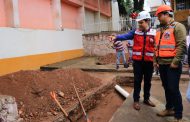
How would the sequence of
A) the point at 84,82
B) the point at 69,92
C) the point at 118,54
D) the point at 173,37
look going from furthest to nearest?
the point at 118,54, the point at 84,82, the point at 69,92, the point at 173,37

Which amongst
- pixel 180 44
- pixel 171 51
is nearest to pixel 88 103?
pixel 171 51

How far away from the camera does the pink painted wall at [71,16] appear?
15453 millimetres

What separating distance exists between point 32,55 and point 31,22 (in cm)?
142

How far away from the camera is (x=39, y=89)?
599 centimetres

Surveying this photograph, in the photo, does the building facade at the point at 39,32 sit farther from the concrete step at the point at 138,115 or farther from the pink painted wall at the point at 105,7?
the pink painted wall at the point at 105,7

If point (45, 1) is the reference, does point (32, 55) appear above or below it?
below

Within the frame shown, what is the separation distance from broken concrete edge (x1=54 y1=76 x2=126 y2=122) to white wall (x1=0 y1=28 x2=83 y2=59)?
3772 millimetres

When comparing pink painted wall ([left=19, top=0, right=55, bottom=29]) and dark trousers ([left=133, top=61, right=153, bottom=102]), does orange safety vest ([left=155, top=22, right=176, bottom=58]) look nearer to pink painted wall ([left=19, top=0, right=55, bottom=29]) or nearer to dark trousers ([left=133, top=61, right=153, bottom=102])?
dark trousers ([left=133, top=61, right=153, bottom=102])

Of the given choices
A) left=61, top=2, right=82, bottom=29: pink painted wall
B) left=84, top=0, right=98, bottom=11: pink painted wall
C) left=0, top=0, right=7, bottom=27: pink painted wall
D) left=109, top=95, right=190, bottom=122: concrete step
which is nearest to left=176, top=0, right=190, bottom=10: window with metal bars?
left=84, top=0, right=98, bottom=11: pink painted wall

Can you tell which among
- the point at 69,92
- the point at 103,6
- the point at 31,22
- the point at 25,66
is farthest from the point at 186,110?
the point at 103,6

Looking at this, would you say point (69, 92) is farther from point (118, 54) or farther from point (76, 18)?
point (76, 18)

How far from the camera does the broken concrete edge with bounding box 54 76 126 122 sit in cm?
554

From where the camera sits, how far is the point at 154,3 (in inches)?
1666

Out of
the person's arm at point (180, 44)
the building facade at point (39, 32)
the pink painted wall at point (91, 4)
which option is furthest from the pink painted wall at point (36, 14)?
the person's arm at point (180, 44)
